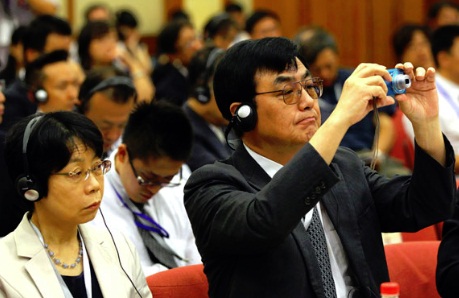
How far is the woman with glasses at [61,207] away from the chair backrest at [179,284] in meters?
0.09

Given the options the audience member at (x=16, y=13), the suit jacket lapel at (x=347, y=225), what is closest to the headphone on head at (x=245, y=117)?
the suit jacket lapel at (x=347, y=225)

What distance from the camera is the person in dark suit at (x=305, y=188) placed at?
172 cm

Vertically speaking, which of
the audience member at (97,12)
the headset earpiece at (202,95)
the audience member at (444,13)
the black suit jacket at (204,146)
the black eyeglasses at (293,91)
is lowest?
the audience member at (444,13)

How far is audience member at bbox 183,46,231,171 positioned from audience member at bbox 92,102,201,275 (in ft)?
2.24

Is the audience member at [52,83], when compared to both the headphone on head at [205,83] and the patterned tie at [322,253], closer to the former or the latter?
the headphone on head at [205,83]

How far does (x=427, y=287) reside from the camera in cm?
240

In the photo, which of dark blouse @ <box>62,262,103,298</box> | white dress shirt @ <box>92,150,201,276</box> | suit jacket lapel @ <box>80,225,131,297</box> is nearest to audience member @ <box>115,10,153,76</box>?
white dress shirt @ <box>92,150,201,276</box>

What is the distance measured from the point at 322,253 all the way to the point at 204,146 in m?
1.79

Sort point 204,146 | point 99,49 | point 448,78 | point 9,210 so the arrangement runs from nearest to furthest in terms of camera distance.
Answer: point 9,210 → point 204,146 → point 448,78 → point 99,49

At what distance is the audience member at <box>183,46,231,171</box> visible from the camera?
3559 millimetres

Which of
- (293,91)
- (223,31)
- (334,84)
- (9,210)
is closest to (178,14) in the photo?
(223,31)

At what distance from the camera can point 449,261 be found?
2.12m

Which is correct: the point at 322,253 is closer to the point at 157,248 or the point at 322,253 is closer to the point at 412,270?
the point at 412,270

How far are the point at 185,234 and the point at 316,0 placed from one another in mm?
5261
